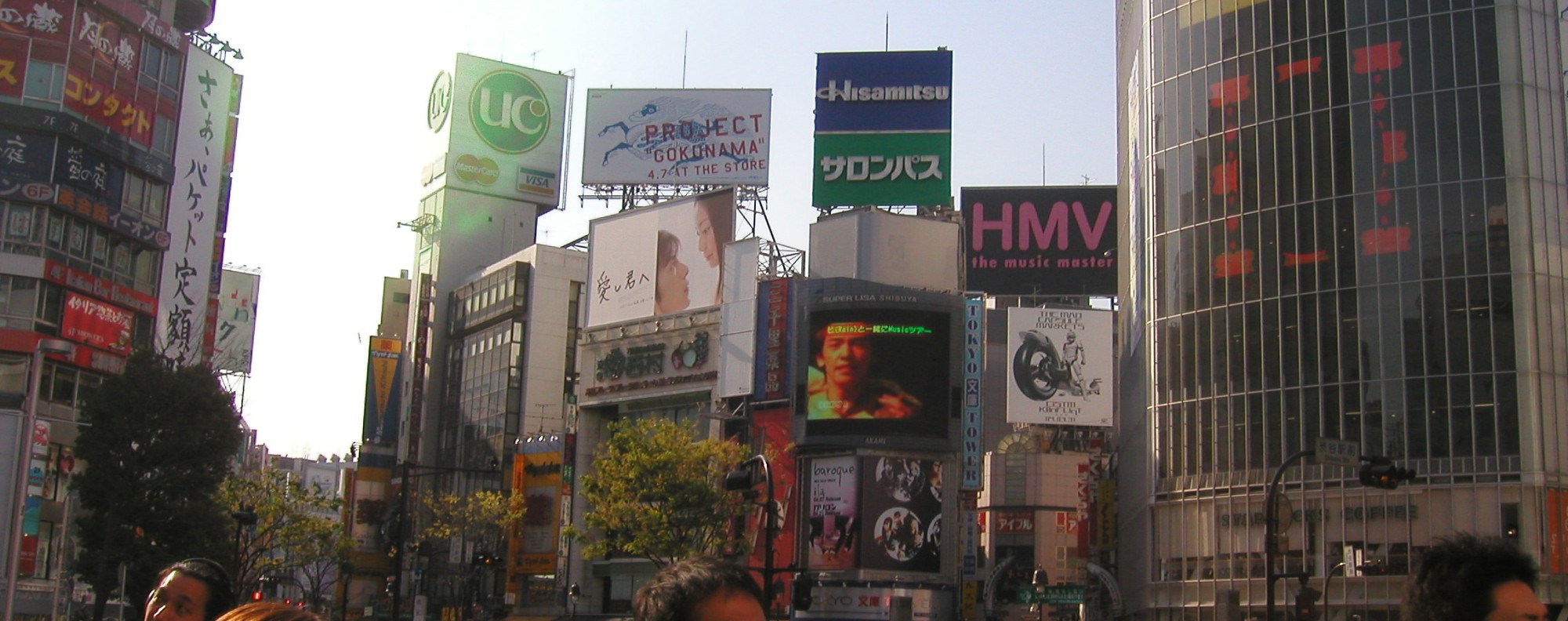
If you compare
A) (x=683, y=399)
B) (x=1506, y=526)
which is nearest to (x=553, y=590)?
Answer: (x=683, y=399)

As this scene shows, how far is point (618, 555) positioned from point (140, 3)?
37.0 meters

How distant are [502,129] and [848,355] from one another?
148ft

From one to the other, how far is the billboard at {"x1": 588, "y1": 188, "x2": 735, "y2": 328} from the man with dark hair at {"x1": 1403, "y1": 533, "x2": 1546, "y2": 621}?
76.1 metres

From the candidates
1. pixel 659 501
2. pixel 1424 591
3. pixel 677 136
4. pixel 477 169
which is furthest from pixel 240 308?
pixel 1424 591

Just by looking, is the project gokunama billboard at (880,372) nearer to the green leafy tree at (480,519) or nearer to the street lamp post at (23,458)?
the green leafy tree at (480,519)

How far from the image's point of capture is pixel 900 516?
73.1 meters

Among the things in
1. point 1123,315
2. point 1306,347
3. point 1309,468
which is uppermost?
point 1123,315

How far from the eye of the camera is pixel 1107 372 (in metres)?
81.4

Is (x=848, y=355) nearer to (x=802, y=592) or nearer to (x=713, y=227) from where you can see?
(x=713, y=227)

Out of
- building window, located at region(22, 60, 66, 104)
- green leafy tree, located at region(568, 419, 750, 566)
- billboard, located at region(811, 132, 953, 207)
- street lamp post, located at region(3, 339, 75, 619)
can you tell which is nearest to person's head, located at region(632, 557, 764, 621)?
street lamp post, located at region(3, 339, 75, 619)

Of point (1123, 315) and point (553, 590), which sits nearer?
point (1123, 315)

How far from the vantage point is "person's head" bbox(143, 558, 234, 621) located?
275 inches

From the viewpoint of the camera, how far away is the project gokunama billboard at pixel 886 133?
262 feet

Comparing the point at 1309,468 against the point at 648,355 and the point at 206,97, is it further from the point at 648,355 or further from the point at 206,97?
the point at 206,97
